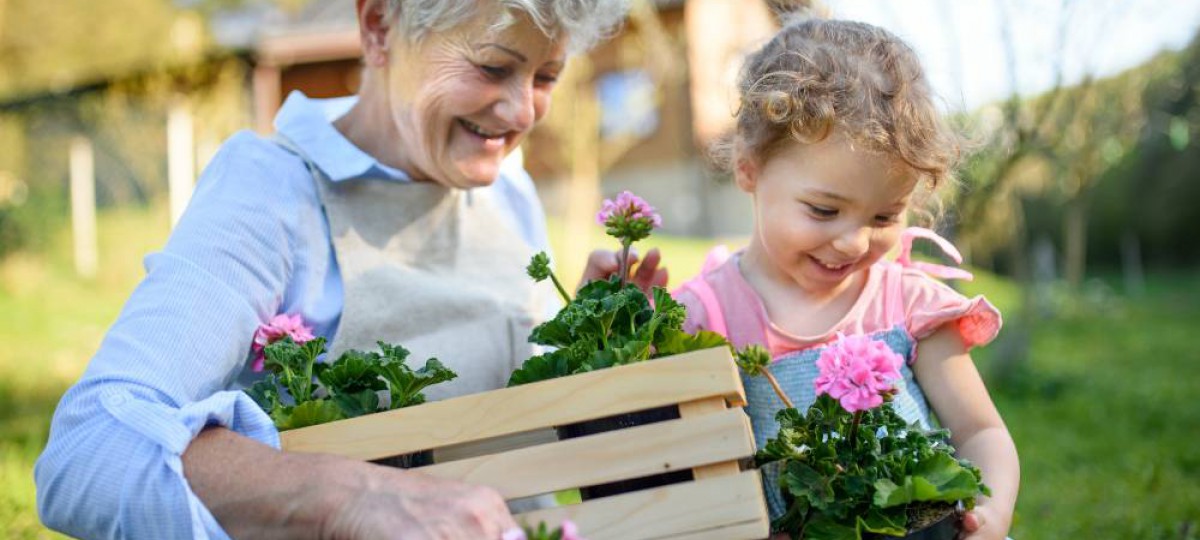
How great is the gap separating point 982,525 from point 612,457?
68cm

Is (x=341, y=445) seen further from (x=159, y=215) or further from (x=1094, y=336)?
(x=159, y=215)

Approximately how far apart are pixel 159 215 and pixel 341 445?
1224cm

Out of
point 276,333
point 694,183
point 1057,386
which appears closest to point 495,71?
point 276,333

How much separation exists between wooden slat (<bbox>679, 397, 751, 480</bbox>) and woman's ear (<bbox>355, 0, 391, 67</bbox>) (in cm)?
129

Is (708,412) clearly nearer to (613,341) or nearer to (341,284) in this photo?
(613,341)

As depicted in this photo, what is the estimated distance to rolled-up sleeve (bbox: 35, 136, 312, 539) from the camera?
1.81 metres

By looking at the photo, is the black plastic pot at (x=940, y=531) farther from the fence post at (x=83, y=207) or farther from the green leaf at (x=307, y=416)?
the fence post at (x=83, y=207)

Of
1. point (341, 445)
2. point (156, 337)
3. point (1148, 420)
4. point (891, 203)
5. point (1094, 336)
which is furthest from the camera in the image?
point (1094, 336)

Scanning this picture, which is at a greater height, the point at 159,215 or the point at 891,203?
the point at 159,215

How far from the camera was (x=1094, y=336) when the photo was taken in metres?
10.6

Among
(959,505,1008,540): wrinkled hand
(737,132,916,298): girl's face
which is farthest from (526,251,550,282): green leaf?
(959,505,1008,540): wrinkled hand

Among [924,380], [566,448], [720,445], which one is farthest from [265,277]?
[924,380]

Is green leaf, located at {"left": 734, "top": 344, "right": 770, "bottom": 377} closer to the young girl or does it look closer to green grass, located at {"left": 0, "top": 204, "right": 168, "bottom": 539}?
the young girl

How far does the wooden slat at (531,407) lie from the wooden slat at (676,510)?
0.45 feet
